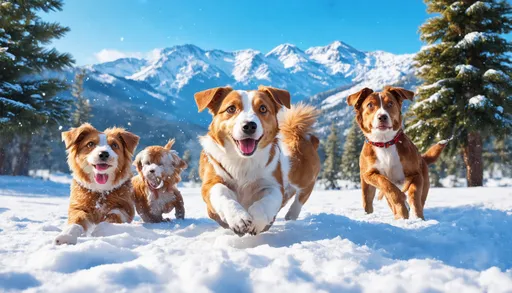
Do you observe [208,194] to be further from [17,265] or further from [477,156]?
[477,156]

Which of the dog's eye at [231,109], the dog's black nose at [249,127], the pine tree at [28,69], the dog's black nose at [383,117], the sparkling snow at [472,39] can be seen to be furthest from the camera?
the pine tree at [28,69]

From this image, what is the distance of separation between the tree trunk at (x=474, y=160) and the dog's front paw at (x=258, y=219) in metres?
16.3

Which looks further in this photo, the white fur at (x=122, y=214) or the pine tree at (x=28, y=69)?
the pine tree at (x=28, y=69)

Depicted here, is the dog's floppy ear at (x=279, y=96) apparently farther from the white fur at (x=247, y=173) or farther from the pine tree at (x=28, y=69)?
the pine tree at (x=28, y=69)

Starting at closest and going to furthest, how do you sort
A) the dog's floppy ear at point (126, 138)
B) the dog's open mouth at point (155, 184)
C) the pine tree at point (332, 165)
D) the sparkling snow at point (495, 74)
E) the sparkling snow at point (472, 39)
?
1. the dog's floppy ear at point (126, 138)
2. the dog's open mouth at point (155, 184)
3. the sparkling snow at point (495, 74)
4. the sparkling snow at point (472, 39)
5. the pine tree at point (332, 165)

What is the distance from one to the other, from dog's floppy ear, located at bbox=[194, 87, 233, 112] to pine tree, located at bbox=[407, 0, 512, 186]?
14206 mm

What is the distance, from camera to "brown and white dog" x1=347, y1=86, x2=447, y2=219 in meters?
5.58

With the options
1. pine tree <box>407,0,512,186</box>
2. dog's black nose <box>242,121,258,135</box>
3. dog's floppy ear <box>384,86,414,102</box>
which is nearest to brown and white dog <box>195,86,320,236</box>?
dog's black nose <box>242,121,258,135</box>

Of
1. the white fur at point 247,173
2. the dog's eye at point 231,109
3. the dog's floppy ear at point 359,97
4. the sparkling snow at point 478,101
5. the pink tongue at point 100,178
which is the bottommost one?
the pink tongue at point 100,178

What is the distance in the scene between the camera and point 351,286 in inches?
88.2

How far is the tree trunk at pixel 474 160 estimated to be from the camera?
16656 millimetres

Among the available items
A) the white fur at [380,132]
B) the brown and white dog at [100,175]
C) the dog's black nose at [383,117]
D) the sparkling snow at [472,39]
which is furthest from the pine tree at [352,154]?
the brown and white dog at [100,175]

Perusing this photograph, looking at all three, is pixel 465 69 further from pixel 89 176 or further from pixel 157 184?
pixel 89 176

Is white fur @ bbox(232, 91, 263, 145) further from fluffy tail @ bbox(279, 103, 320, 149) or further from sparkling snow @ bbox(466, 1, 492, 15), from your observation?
sparkling snow @ bbox(466, 1, 492, 15)
